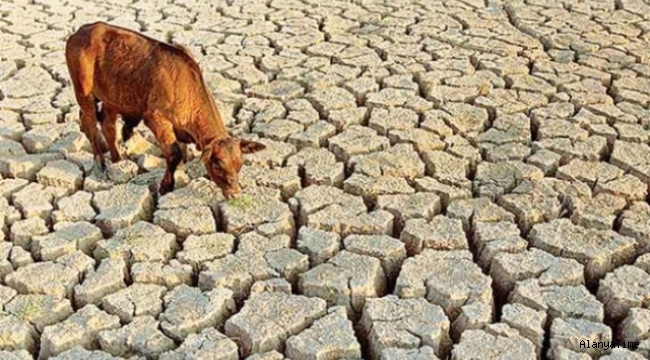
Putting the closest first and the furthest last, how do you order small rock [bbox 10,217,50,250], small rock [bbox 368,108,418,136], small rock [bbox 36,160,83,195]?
1. small rock [bbox 10,217,50,250]
2. small rock [bbox 36,160,83,195]
3. small rock [bbox 368,108,418,136]

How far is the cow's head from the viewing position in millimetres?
3963

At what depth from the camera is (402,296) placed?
138 inches

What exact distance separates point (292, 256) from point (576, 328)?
1.29 meters

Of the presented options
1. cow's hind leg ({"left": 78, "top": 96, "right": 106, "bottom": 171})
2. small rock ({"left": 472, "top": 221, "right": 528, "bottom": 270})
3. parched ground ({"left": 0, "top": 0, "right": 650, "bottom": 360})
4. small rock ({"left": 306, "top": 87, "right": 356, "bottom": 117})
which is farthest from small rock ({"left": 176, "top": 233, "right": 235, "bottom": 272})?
small rock ({"left": 306, "top": 87, "right": 356, "bottom": 117})

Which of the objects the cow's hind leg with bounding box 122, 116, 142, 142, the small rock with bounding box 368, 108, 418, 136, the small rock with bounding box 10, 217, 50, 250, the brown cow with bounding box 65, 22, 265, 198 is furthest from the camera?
the small rock with bounding box 368, 108, 418, 136

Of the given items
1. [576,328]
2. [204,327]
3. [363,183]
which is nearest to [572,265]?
[576,328]

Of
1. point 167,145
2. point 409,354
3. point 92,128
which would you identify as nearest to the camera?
point 409,354

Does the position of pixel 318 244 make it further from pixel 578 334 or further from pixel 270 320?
pixel 578 334

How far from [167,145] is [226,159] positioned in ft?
1.30

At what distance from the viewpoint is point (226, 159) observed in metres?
3.96

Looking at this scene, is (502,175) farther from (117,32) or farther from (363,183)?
(117,32)

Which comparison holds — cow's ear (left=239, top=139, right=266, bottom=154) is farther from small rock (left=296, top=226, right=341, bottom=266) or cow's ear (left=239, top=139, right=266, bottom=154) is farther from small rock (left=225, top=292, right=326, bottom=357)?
small rock (left=225, top=292, right=326, bottom=357)

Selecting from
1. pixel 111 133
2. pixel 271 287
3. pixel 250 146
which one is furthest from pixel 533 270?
pixel 111 133

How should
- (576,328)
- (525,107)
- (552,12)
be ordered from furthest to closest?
(552,12), (525,107), (576,328)
